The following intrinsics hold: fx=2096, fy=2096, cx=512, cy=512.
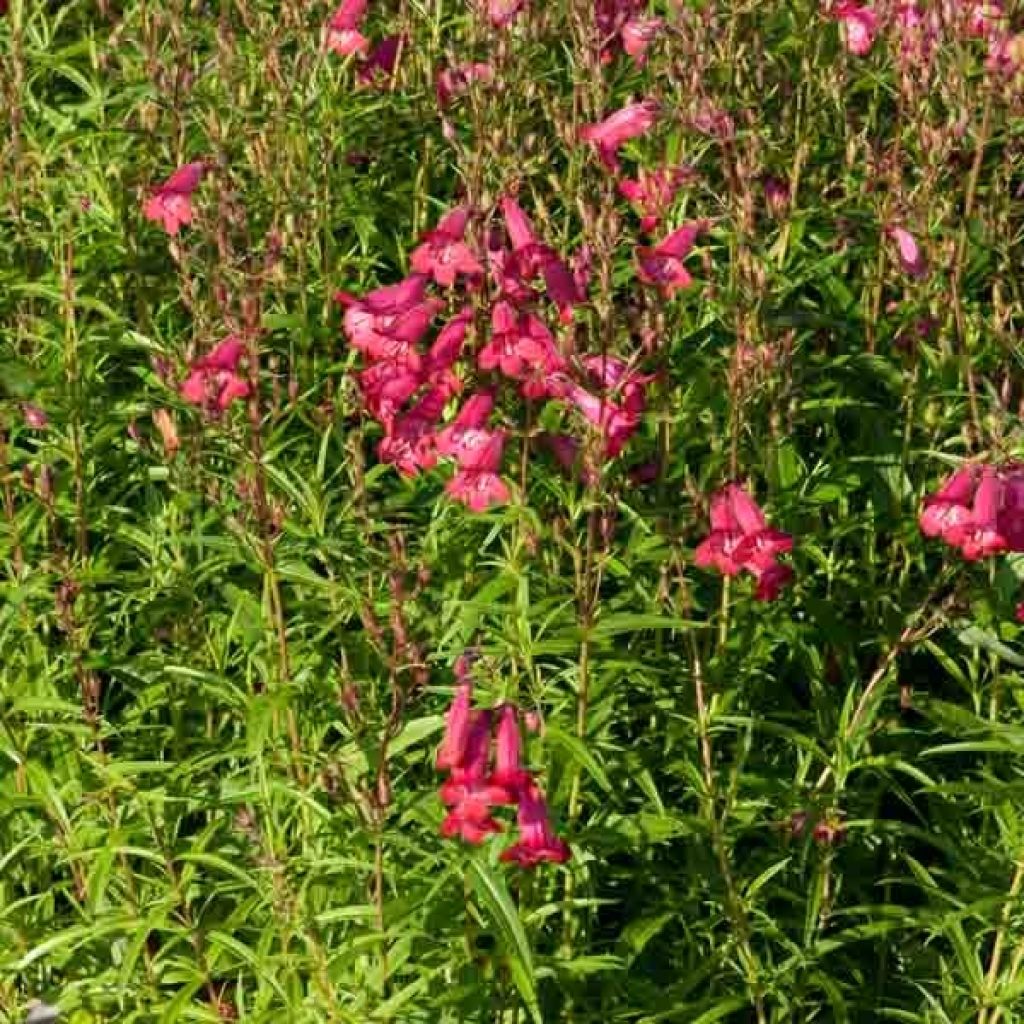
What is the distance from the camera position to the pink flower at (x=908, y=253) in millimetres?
5508

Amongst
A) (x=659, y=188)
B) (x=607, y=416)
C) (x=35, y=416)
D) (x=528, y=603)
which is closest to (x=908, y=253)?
(x=659, y=188)

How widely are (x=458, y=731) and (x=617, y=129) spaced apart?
5.57 feet

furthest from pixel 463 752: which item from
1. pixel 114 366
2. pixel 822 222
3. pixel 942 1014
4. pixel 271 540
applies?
pixel 822 222

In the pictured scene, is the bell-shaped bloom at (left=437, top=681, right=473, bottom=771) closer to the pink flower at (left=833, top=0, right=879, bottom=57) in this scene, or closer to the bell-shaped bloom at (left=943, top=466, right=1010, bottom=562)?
the bell-shaped bloom at (left=943, top=466, right=1010, bottom=562)

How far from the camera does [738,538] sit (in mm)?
4742

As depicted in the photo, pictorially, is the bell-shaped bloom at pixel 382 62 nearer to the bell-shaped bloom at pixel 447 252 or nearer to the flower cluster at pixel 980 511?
the bell-shaped bloom at pixel 447 252

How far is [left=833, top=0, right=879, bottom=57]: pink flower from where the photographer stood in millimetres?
6371

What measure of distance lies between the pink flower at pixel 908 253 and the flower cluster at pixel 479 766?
1984 millimetres

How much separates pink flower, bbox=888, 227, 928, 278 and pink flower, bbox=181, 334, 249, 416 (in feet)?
5.91

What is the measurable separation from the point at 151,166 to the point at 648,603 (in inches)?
91.5

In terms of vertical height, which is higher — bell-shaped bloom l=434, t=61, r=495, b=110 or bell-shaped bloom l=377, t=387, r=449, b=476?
bell-shaped bloom l=434, t=61, r=495, b=110

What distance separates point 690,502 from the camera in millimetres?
5434

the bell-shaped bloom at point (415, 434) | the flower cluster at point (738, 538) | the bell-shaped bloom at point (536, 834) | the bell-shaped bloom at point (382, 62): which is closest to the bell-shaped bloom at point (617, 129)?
the bell-shaped bloom at point (415, 434)

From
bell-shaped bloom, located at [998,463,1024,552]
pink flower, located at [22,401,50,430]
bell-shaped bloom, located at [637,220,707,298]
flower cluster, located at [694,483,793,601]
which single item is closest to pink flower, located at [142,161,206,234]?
pink flower, located at [22,401,50,430]
